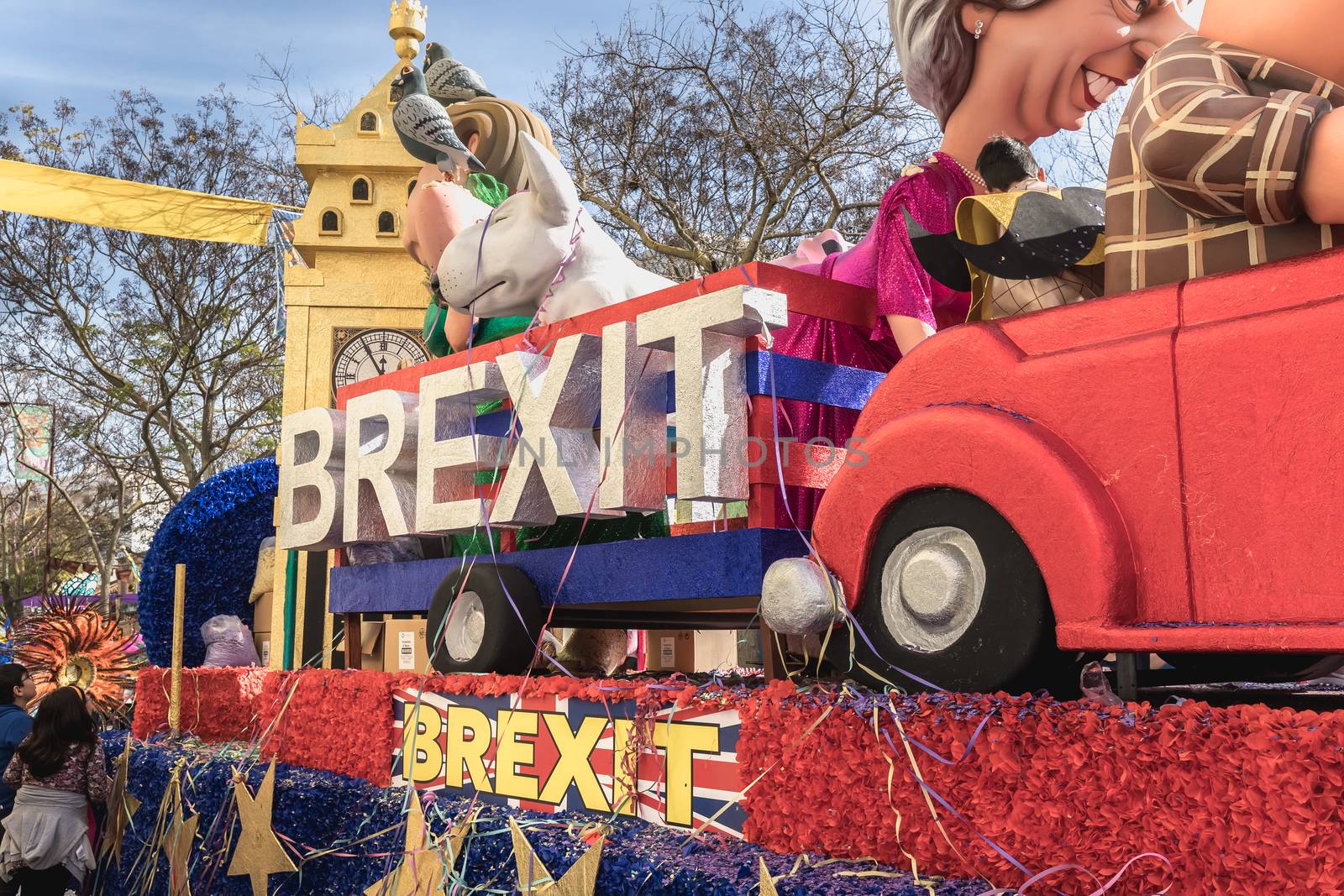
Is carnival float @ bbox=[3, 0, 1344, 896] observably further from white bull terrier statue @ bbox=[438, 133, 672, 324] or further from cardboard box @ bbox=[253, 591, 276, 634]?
cardboard box @ bbox=[253, 591, 276, 634]

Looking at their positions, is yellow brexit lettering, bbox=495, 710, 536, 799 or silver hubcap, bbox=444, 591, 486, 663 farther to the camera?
silver hubcap, bbox=444, 591, 486, 663

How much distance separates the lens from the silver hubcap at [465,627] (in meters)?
3.27

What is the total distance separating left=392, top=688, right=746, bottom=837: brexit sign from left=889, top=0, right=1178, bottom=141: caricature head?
1868 millimetres

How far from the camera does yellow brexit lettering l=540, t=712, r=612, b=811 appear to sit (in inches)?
110

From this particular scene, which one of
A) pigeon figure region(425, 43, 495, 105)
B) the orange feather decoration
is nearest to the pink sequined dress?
pigeon figure region(425, 43, 495, 105)

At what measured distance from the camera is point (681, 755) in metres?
2.54

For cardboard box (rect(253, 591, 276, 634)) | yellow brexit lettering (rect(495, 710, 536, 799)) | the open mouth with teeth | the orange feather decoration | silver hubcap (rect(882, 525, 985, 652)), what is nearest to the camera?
silver hubcap (rect(882, 525, 985, 652))

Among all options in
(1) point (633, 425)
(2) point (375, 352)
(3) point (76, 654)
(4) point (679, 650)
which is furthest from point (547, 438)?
(2) point (375, 352)

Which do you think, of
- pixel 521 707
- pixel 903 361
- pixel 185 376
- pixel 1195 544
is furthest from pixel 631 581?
pixel 185 376

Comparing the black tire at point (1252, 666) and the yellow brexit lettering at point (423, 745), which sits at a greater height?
the black tire at point (1252, 666)

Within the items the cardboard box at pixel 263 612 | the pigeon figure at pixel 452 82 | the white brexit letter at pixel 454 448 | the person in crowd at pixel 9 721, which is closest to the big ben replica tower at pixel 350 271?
the cardboard box at pixel 263 612

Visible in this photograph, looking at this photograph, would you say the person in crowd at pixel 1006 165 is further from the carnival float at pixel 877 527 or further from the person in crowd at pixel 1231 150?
the person in crowd at pixel 1231 150

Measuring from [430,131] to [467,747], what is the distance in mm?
2216

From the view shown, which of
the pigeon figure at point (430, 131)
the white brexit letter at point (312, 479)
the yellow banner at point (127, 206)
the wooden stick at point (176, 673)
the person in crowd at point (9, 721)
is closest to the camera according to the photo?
the white brexit letter at point (312, 479)
